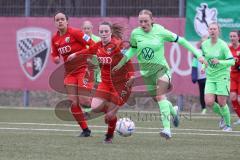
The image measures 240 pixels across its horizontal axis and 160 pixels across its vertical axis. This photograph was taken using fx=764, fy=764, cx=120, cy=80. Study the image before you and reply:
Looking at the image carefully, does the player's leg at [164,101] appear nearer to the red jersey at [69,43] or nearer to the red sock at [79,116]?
the red sock at [79,116]

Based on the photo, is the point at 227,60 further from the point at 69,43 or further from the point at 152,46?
the point at 69,43

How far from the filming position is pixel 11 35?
21.9 metres

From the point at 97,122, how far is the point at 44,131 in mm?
3052

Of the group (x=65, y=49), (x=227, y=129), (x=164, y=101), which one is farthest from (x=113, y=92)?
(x=227, y=129)

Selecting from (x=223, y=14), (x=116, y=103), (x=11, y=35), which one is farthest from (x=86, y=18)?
(x=116, y=103)

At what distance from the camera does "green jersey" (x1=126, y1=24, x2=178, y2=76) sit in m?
11.8

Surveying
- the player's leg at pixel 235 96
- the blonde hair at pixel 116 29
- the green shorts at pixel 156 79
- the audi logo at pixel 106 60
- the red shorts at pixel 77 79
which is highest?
the blonde hair at pixel 116 29

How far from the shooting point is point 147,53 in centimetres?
1178

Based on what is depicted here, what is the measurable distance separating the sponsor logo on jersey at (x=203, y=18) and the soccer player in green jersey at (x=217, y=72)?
19.1 feet

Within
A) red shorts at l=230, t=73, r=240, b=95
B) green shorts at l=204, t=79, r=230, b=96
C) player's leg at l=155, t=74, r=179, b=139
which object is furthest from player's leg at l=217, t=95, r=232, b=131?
player's leg at l=155, t=74, r=179, b=139

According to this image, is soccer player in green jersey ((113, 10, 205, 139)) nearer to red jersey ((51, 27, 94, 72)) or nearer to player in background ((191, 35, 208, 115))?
red jersey ((51, 27, 94, 72))

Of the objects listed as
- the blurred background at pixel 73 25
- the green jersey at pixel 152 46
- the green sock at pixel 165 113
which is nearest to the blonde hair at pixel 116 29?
the green jersey at pixel 152 46

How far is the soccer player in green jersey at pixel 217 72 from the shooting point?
13508mm

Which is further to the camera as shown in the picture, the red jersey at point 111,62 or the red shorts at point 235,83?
the red shorts at point 235,83
